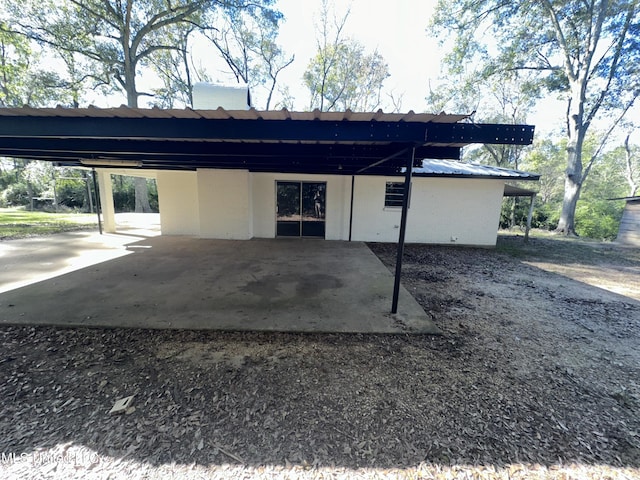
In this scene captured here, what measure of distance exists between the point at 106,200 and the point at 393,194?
34.3 ft

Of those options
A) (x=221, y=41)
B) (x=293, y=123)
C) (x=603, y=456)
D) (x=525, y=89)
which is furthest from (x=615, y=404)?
(x=221, y=41)

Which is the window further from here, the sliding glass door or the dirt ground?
the dirt ground

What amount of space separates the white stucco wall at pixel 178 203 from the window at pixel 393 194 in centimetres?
681

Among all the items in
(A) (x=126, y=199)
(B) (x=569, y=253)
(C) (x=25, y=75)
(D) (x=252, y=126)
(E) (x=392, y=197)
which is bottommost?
(B) (x=569, y=253)

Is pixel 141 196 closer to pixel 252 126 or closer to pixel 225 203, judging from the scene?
pixel 225 203

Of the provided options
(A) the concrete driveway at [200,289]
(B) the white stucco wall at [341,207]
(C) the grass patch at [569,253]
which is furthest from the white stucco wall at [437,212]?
(A) the concrete driveway at [200,289]

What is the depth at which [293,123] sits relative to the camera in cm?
293

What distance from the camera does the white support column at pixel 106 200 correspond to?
930 cm

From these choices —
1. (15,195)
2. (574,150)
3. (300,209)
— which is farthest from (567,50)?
(15,195)

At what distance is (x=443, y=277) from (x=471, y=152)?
2246 cm

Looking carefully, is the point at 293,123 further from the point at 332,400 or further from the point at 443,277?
the point at 443,277

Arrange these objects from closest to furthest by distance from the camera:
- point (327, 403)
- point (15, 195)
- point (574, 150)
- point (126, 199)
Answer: point (327, 403), point (574, 150), point (15, 195), point (126, 199)

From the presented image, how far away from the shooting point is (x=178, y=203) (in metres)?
9.45

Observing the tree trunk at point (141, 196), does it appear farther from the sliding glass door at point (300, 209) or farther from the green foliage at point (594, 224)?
the green foliage at point (594, 224)
